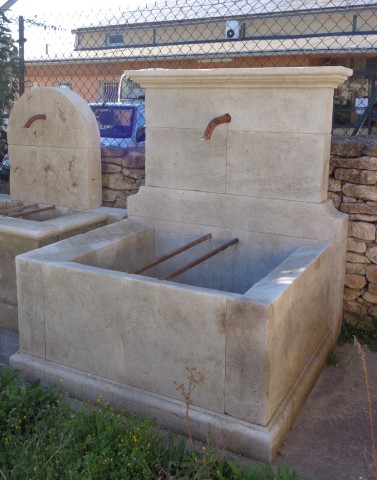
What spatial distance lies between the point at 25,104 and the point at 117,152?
3.22 ft

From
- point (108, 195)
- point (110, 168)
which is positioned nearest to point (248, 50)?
point (110, 168)

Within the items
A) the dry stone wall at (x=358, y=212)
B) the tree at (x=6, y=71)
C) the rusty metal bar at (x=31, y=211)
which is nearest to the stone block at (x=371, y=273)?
the dry stone wall at (x=358, y=212)

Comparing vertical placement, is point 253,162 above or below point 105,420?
above

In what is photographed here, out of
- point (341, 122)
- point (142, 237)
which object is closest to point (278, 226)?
point (142, 237)

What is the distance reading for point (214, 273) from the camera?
4.50 meters

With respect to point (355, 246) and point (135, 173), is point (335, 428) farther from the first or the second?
point (135, 173)

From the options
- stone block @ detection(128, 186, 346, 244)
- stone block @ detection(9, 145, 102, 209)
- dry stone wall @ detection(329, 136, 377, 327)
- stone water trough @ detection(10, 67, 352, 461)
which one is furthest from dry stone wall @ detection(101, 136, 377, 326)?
stone block @ detection(9, 145, 102, 209)

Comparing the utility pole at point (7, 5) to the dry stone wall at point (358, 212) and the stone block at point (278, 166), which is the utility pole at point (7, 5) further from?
the dry stone wall at point (358, 212)

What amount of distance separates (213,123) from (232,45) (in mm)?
3617

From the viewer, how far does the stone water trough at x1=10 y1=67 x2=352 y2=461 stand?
118 inches

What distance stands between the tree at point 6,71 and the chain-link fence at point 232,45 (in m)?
0.10

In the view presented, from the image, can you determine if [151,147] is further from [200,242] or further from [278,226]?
[278,226]

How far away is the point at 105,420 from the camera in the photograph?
2904 mm

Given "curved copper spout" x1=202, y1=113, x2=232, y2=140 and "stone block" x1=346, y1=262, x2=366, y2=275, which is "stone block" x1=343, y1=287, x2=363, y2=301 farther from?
"curved copper spout" x1=202, y1=113, x2=232, y2=140
